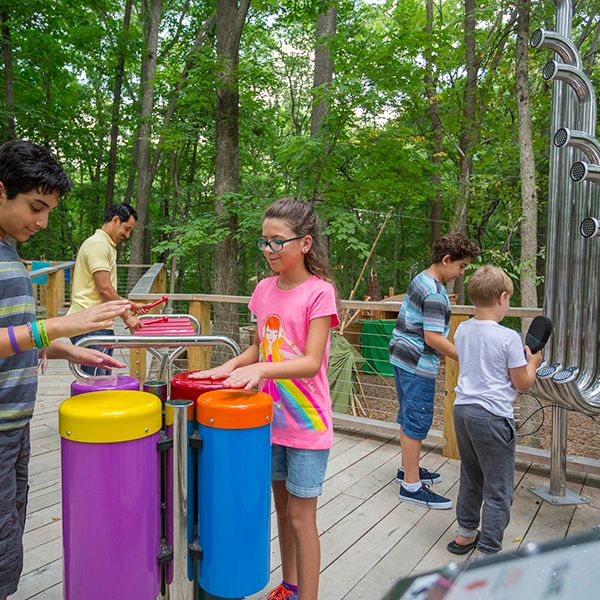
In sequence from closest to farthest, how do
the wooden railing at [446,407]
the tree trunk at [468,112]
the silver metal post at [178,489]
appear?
the silver metal post at [178,489] < the wooden railing at [446,407] < the tree trunk at [468,112]

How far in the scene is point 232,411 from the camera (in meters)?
1.54

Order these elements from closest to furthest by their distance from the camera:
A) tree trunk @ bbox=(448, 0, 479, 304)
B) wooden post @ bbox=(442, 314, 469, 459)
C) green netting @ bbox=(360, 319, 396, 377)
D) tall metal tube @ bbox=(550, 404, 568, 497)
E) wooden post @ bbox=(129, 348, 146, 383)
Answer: tall metal tube @ bbox=(550, 404, 568, 497) → wooden post @ bbox=(442, 314, 469, 459) → wooden post @ bbox=(129, 348, 146, 383) → tree trunk @ bbox=(448, 0, 479, 304) → green netting @ bbox=(360, 319, 396, 377)

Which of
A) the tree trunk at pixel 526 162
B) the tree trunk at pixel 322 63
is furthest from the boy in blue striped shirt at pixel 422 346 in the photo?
the tree trunk at pixel 322 63

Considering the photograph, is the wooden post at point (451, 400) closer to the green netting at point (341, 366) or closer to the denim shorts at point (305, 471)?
the denim shorts at point (305, 471)

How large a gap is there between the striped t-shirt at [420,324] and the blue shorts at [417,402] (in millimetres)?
44

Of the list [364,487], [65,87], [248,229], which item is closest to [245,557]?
[364,487]

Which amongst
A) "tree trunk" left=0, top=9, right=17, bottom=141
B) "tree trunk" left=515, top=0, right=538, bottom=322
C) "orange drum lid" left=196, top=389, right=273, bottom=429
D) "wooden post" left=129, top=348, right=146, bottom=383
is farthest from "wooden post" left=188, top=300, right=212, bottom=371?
"tree trunk" left=0, top=9, right=17, bottom=141

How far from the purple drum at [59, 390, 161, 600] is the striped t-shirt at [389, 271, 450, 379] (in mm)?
1849

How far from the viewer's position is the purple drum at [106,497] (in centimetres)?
138

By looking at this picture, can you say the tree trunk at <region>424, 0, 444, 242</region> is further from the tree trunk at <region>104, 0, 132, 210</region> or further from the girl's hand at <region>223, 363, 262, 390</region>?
the tree trunk at <region>104, 0, 132, 210</region>

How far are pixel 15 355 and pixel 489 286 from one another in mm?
1895

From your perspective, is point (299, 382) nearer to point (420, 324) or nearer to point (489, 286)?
point (489, 286)

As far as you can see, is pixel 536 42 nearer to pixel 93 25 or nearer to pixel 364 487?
Result: pixel 364 487

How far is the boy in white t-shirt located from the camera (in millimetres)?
2311
